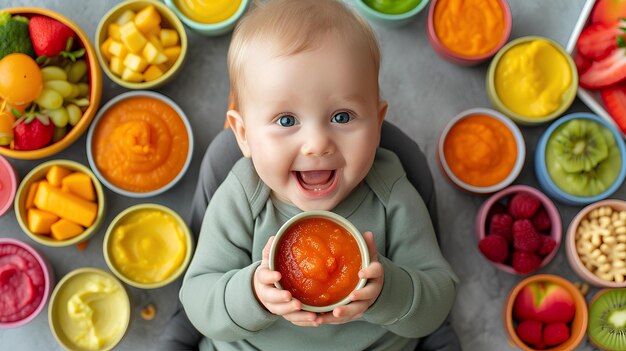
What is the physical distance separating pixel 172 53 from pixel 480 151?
88 cm

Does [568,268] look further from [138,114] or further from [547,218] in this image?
[138,114]

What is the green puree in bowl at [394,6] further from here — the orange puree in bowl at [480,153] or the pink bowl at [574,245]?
the pink bowl at [574,245]

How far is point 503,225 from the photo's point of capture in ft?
5.35

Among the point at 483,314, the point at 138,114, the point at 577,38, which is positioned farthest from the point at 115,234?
the point at 577,38

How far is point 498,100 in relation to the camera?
1.70 meters

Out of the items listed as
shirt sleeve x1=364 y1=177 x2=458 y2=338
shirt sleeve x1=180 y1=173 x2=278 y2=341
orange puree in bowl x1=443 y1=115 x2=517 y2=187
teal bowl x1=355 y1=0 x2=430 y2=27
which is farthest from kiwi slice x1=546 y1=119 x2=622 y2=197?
shirt sleeve x1=180 y1=173 x2=278 y2=341

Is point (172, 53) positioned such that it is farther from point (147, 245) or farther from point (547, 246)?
point (547, 246)

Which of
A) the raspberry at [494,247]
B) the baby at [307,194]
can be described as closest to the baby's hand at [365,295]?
the baby at [307,194]

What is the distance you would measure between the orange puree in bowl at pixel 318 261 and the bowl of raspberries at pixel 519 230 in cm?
81

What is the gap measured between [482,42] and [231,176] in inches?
35.3

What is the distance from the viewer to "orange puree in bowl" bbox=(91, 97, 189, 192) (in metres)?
1.62

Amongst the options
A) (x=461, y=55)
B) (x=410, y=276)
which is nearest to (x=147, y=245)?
(x=410, y=276)

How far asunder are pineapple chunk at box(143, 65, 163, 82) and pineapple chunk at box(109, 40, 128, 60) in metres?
0.07

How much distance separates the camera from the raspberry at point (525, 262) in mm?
1587
